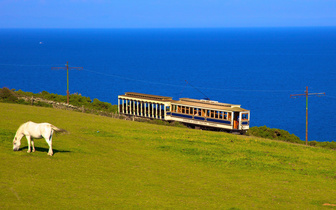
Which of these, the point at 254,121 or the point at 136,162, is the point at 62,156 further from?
the point at 254,121

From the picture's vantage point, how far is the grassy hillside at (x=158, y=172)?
19.4 meters

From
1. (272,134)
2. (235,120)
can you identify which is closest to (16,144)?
(235,120)

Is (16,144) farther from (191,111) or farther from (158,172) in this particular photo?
(191,111)

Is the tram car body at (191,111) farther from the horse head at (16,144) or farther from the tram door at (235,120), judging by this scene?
the horse head at (16,144)

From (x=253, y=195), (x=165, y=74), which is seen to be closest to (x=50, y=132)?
(x=253, y=195)

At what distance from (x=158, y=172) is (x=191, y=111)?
80.1 ft

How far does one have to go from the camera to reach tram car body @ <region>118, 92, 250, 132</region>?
145 ft

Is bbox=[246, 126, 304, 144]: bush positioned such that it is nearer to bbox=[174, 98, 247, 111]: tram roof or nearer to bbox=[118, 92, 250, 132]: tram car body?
bbox=[118, 92, 250, 132]: tram car body

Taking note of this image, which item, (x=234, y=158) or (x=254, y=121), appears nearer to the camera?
(x=234, y=158)

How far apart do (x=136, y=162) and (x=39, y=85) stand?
4731 inches

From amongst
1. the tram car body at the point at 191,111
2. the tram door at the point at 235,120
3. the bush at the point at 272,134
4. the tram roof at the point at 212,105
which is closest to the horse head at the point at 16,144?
the tram car body at the point at 191,111

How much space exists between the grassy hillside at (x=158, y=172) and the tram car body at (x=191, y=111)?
8464mm

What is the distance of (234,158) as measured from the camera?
95.3 feet

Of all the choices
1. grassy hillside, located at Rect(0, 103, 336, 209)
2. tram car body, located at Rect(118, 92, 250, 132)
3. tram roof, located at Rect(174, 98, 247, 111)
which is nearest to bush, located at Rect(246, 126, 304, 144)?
tram car body, located at Rect(118, 92, 250, 132)
